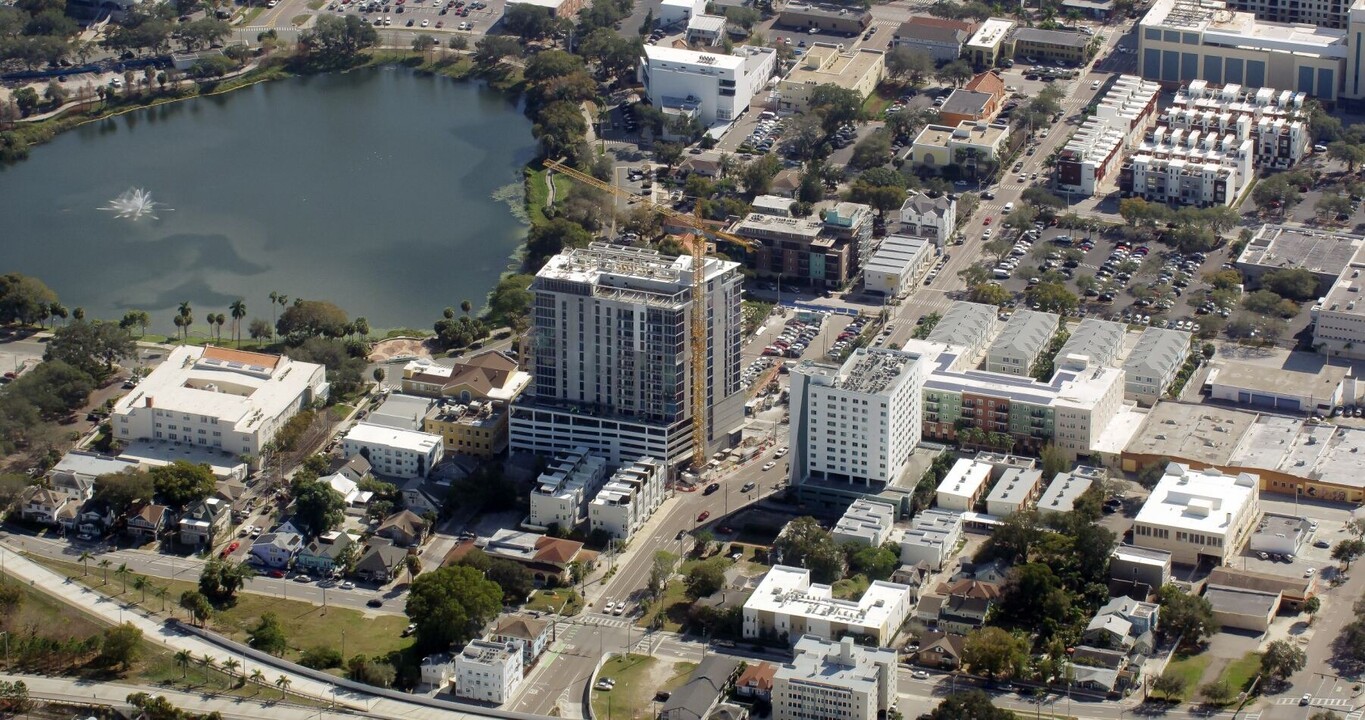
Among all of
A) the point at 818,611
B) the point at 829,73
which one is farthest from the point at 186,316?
the point at 829,73

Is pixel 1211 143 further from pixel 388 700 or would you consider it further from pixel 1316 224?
pixel 388 700

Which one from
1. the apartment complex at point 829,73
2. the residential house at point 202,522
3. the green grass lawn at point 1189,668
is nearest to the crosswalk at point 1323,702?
the green grass lawn at point 1189,668

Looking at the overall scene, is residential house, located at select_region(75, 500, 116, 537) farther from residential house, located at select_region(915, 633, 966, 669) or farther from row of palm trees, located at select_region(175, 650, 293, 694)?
residential house, located at select_region(915, 633, 966, 669)

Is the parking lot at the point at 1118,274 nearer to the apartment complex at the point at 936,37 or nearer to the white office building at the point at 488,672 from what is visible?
the apartment complex at the point at 936,37

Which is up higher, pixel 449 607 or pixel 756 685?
pixel 449 607

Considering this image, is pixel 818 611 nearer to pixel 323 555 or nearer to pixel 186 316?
pixel 323 555

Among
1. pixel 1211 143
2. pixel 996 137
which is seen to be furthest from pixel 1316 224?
pixel 996 137
